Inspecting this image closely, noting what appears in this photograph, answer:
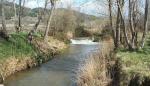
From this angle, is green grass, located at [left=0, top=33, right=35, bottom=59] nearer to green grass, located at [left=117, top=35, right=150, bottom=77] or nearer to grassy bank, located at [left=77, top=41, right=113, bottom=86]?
grassy bank, located at [left=77, top=41, right=113, bottom=86]

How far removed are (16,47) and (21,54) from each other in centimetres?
125

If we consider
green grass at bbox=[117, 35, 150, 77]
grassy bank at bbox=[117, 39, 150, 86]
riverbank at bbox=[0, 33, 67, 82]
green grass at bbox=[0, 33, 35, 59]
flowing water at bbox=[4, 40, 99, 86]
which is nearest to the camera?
grassy bank at bbox=[117, 39, 150, 86]

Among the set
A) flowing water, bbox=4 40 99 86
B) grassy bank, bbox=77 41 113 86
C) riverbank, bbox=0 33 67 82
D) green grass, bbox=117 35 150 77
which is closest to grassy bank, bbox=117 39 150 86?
green grass, bbox=117 35 150 77

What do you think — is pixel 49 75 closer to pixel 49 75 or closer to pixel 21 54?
pixel 49 75

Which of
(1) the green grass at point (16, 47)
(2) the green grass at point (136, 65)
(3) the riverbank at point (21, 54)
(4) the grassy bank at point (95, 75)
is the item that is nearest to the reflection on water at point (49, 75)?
(3) the riverbank at point (21, 54)

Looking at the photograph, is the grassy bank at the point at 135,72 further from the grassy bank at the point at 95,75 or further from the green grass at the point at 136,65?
the grassy bank at the point at 95,75

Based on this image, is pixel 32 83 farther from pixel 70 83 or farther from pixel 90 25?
pixel 90 25

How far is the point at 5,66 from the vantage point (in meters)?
22.7

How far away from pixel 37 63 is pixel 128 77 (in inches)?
613

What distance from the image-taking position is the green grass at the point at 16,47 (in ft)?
82.7

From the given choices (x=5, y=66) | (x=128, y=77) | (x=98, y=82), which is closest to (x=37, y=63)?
(x=5, y=66)

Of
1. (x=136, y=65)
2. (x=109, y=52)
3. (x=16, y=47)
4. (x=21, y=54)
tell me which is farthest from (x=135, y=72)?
(x=16, y=47)

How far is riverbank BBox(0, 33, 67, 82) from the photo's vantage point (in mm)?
23197

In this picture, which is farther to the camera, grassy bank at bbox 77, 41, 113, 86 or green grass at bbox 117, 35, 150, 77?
grassy bank at bbox 77, 41, 113, 86
